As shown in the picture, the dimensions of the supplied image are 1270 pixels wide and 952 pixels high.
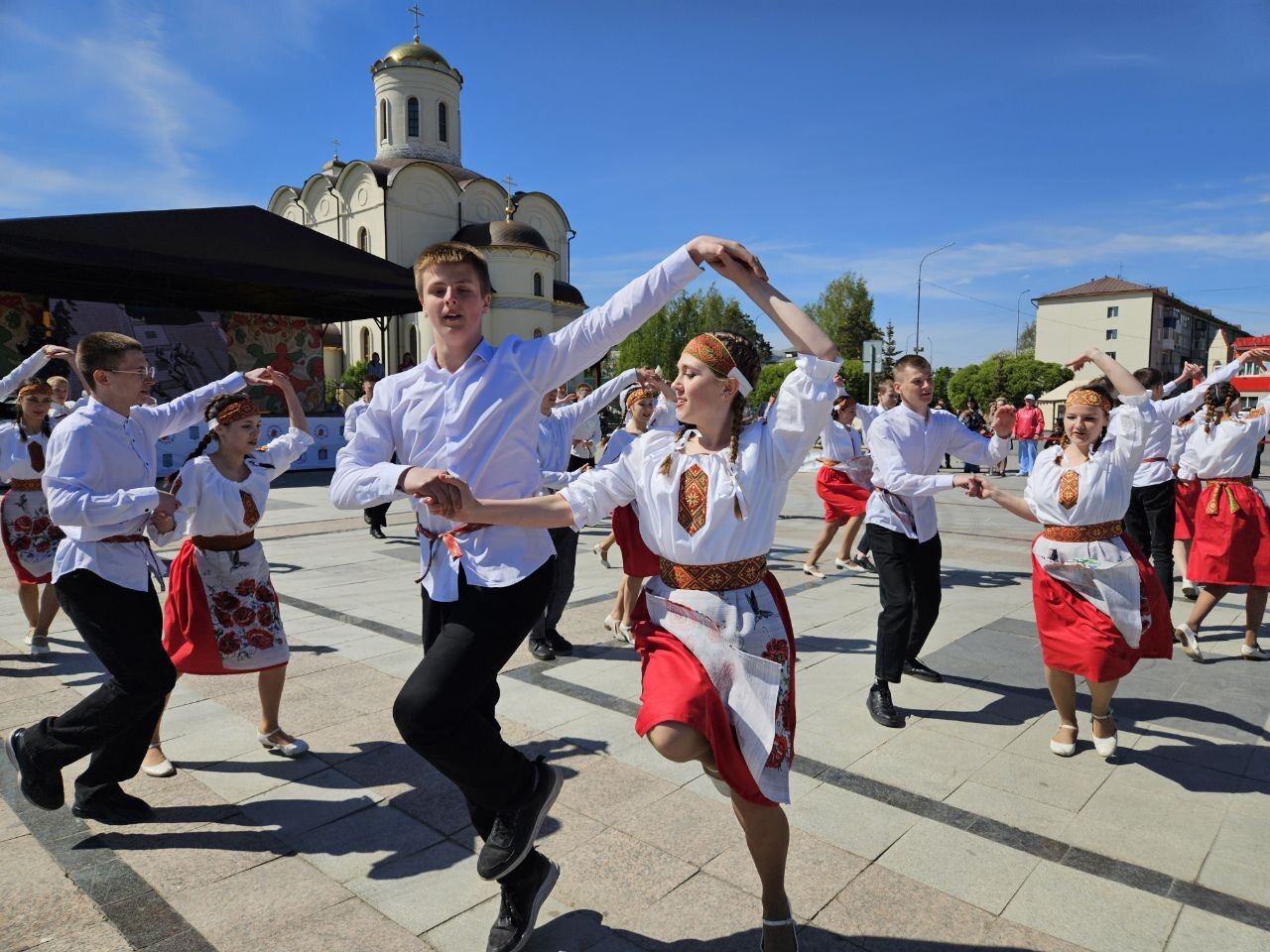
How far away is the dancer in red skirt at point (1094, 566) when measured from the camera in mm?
3818

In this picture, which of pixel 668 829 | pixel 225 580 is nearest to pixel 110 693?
pixel 225 580

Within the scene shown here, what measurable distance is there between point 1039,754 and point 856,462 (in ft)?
15.7

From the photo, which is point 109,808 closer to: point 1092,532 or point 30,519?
point 30,519

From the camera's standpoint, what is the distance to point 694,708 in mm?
2275

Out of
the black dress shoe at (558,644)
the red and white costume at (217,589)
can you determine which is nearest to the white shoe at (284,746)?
the red and white costume at (217,589)

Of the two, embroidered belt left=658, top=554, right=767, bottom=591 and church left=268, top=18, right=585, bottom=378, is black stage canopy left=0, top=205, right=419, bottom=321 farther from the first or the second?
embroidered belt left=658, top=554, right=767, bottom=591

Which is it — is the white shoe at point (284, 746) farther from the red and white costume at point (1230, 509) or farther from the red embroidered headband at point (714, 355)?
the red and white costume at point (1230, 509)

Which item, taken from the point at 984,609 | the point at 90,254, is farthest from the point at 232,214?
the point at 984,609

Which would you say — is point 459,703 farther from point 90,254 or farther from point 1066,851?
point 90,254

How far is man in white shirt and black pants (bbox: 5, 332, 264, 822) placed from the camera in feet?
10.5

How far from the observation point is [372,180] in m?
41.5

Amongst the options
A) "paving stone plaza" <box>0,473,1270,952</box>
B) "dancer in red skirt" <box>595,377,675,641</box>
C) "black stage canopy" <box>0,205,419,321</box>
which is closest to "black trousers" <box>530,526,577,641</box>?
"paving stone plaza" <box>0,473,1270,952</box>

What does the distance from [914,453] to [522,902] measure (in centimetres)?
338

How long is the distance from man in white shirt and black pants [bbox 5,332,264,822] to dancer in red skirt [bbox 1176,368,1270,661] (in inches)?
255
